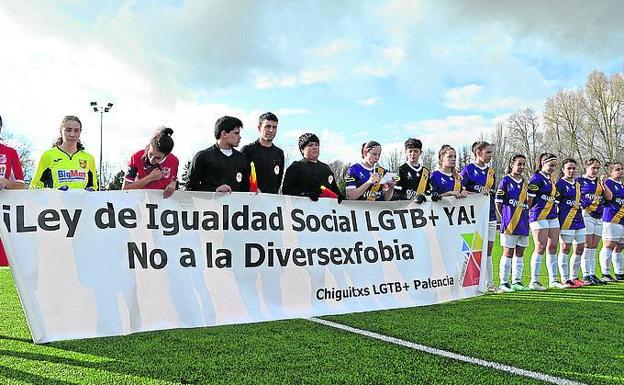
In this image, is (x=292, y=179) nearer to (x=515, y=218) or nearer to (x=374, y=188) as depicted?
(x=374, y=188)

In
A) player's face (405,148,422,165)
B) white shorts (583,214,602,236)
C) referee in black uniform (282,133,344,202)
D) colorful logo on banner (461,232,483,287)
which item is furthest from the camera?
white shorts (583,214,602,236)

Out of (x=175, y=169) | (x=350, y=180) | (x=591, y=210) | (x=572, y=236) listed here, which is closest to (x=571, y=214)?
(x=572, y=236)

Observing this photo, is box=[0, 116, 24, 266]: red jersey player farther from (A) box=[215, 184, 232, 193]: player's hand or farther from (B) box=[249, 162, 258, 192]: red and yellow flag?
(B) box=[249, 162, 258, 192]: red and yellow flag

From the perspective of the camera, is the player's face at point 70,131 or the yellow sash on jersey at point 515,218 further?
the yellow sash on jersey at point 515,218

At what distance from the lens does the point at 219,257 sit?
546cm

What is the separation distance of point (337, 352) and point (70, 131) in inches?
141

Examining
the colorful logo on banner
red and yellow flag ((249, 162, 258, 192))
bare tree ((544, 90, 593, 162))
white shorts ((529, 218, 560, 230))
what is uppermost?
bare tree ((544, 90, 593, 162))

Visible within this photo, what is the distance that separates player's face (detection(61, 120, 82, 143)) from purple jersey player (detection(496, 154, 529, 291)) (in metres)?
6.23

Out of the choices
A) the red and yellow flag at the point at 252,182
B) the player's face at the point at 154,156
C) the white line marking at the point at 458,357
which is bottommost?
the white line marking at the point at 458,357

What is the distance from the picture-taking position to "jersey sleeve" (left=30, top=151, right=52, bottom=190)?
5711 mm

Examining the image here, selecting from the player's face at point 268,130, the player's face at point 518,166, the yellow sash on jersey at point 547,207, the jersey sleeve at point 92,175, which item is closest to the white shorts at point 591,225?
the yellow sash on jersey at point 547,207

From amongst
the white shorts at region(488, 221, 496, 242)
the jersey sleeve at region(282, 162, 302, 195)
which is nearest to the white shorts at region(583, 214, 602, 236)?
the white shorts at region(488, 221, 496, 242)

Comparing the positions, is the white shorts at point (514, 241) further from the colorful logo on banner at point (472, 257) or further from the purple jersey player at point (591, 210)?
the purple jersey player at point (591, 210)

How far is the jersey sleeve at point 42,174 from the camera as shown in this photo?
5.71 m
